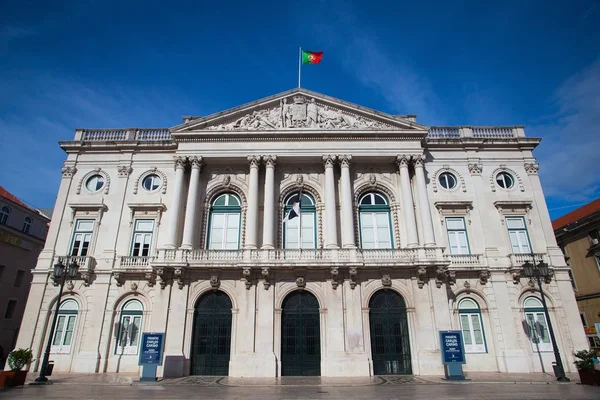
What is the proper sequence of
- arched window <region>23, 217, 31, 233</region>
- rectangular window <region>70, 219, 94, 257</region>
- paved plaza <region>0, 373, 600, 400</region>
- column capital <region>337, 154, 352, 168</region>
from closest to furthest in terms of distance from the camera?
paved plaza <region>0, 373, 600, 400</region> < rectangular window <region>70, 219, 94, 257</region> < column capital <region>337, 154, 352, 168</region> < arched window <region>23, 217, 31, 233</region>

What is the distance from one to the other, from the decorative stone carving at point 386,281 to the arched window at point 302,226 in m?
4.24

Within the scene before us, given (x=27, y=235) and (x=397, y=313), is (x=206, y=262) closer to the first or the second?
(x=397, y=313)

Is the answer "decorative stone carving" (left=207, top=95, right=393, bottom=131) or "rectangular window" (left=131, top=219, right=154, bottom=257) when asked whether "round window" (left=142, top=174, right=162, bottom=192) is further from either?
"decorative stone carving" (left=207, top=95, right=393, bottom=131)

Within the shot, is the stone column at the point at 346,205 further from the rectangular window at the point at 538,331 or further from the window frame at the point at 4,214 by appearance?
the window frame at the point at 4,214

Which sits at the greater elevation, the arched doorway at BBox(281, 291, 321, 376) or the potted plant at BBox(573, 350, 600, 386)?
the arched doorway at BBox(281, 291, 321, 376)

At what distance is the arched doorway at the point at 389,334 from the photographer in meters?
18.3

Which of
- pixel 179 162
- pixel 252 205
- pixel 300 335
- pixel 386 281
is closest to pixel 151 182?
pixel 179 162

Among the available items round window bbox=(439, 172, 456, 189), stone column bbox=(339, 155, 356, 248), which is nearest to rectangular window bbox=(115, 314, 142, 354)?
stone column bbox=(339, 155, 356, 248)

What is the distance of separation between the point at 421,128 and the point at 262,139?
9.68m

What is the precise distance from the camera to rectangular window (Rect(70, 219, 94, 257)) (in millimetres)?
21297

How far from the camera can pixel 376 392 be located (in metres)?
12.6

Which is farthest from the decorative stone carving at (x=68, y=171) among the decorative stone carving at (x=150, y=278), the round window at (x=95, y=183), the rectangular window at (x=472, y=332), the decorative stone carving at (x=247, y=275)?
the rectangular window at (x=472, y=332)

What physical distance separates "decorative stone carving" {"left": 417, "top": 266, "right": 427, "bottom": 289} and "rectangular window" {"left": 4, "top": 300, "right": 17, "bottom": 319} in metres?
28.0

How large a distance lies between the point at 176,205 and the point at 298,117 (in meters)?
9.06
